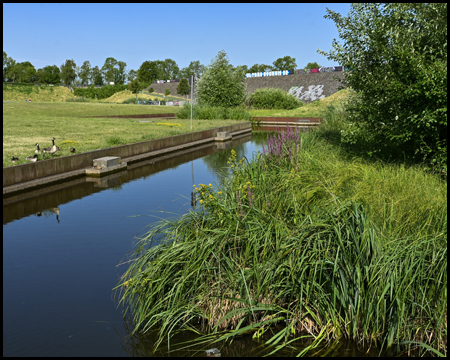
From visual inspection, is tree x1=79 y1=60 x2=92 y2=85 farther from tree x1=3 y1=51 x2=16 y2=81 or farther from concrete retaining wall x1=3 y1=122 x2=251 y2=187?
concrete retaining wall x1=3 y1=122 x2=251 y2=187

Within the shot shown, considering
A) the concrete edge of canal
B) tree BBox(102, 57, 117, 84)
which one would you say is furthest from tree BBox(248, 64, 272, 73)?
the concrete edge of canal

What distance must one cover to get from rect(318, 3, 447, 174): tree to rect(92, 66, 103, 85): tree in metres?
133

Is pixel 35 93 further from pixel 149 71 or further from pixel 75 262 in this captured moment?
pixel 75 262

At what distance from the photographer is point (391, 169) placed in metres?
8.60

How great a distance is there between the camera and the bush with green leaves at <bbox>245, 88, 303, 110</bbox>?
56.0 m

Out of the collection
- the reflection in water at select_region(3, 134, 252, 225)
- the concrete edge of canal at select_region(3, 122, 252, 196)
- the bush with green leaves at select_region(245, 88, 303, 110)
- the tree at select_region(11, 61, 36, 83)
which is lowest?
the reflection in water at select_region(3, 134, 252, 225)

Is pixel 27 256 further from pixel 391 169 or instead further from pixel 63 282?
pixel 391 169

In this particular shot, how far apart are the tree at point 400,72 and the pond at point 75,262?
437cm

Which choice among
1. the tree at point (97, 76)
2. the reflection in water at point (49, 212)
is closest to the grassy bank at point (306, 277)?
the reflection in water at point (49, 212)

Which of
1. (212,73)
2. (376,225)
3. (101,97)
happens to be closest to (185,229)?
(376,225)

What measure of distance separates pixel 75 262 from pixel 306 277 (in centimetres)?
364

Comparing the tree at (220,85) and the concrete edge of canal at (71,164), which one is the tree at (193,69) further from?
the concrete edge of canal at (71,164)

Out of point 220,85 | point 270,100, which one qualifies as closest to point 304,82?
point 270,100

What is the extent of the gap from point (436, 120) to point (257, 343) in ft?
16.3
